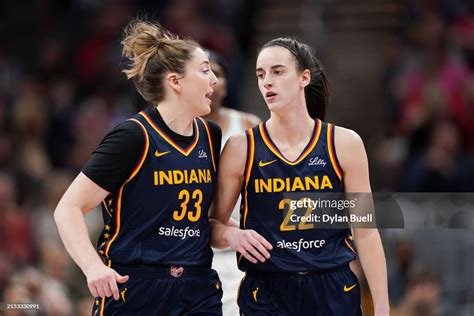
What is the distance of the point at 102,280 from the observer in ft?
13.9

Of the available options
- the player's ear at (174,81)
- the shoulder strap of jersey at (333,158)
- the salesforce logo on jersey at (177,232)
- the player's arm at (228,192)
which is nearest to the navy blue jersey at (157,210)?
the salesforce logo on jersey at (177,232)

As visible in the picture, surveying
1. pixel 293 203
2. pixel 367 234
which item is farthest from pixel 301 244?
pixel 367 234

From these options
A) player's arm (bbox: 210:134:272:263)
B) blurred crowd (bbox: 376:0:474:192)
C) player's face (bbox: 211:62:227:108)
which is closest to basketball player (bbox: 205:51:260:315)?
player's face (bbox: 211:62:227:108)

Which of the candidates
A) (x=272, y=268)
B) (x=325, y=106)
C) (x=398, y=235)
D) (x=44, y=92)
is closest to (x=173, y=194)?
(x=272, y=268)

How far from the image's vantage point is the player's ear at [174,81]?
15.5ft

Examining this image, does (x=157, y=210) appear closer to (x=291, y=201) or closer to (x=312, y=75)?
(x=291, y=201)

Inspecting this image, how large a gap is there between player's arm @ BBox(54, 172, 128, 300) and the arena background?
271 cm

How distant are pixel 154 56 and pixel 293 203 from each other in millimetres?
1015

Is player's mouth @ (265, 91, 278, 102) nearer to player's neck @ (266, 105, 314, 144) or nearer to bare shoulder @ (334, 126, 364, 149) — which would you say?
player's neck @ (266, 105, 314, 144)

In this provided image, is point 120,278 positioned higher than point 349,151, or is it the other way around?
point 349,151

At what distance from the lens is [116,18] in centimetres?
1209

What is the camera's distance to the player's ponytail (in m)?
4.77

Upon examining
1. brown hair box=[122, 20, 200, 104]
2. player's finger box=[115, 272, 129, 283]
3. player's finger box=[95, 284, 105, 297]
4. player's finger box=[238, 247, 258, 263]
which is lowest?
player's finger box=[95, 284, 105, 297]

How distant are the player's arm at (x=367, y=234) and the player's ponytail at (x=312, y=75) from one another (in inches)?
17.5
